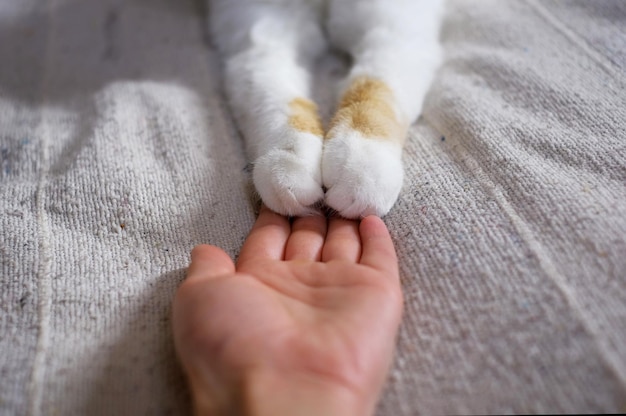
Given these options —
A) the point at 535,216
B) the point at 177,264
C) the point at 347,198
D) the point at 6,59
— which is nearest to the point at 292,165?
the point at 347,198

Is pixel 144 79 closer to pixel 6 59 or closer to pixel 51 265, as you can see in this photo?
pixel 6 59

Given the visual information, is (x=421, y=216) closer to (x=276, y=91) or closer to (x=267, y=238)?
(x=267, y=238)

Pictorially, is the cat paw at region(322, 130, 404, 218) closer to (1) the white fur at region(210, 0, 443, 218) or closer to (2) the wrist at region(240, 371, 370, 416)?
(1) the white fur at region(210, 0, 443, 218)

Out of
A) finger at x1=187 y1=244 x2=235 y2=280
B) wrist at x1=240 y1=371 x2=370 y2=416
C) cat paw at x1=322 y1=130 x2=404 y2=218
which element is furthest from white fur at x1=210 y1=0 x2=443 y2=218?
wrist at x1=240 y1=371 x2=370 y2=416

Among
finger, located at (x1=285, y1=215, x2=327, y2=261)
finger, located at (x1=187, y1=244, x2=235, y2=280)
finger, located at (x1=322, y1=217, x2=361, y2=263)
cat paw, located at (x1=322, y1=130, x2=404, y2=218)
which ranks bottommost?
finger, located at (x1=187, y1=244, x2=235, y2=280)

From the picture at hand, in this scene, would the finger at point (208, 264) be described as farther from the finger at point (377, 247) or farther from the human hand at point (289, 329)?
the finger at point (377, 247)

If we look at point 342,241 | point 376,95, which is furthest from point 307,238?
point 376,95
